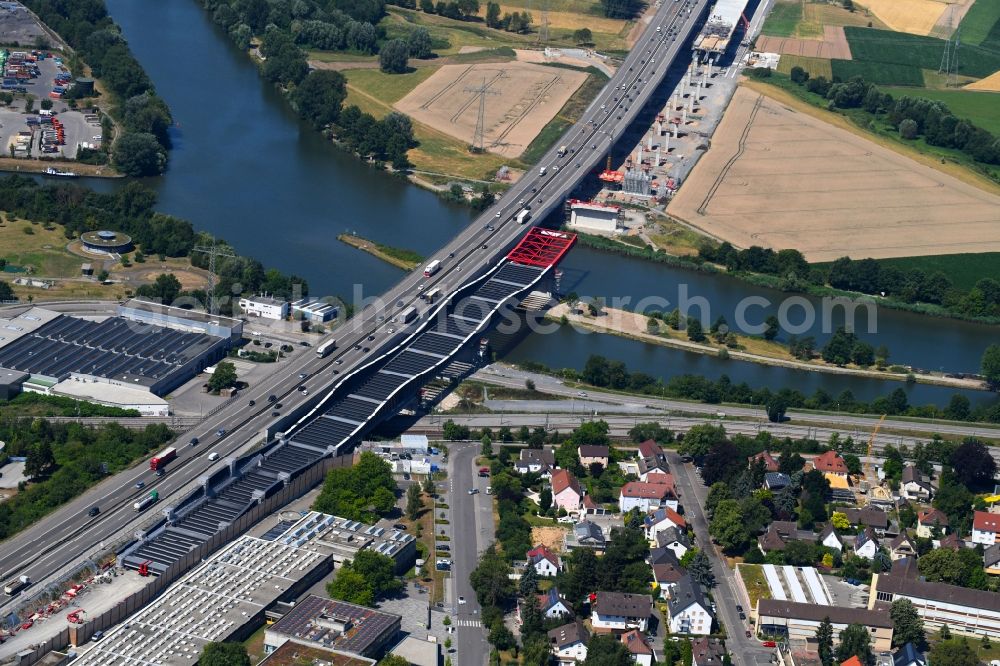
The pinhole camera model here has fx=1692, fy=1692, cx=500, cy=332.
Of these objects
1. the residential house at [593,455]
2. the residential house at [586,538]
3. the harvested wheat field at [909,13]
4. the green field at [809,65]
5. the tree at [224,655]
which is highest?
the harvested wheat field at [909,13]

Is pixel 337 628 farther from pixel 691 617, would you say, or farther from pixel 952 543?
pixel 952 543

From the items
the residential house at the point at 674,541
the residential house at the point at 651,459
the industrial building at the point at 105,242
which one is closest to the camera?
the residential house at the point at 674,541

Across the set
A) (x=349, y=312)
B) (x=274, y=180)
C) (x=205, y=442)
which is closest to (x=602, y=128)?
(x=274, y=180)

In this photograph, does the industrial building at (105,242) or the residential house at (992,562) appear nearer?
the residential house at (992,562)

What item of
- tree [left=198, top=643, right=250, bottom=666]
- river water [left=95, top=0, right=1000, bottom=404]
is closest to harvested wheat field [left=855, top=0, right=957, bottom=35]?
river water [left=95, top=0, right=1000, bottom=404]

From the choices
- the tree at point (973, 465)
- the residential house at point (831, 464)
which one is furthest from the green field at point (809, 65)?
the residential house at point (831, 464)

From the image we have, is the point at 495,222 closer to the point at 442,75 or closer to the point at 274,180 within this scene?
the point at 274,180

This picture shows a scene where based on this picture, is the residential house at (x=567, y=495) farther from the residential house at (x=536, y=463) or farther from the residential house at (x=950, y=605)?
the residential house at (x=950, y=605)

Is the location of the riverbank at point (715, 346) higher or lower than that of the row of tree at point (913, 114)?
lower
